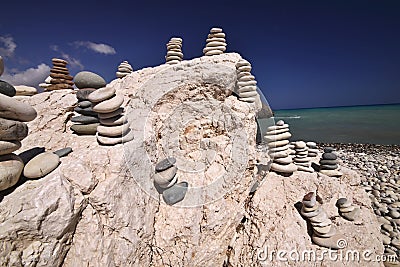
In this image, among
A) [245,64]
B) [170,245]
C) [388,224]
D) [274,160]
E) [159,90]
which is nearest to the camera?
[170,245]

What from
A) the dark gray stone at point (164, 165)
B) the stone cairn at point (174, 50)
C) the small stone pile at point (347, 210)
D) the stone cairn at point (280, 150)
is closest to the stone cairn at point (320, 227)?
the small stone pile at point (347, 210)

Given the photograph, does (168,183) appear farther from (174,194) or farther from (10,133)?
(10,133)

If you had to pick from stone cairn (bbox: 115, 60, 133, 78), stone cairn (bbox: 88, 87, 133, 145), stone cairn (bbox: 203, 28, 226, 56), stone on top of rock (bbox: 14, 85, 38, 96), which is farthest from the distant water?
stone on top of rock (bbox: 14, 85, 38, 96)

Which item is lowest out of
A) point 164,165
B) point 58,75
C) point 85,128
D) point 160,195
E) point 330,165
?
point 330,165

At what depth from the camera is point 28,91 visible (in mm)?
3422

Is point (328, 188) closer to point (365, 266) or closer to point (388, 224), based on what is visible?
point (365, 266)

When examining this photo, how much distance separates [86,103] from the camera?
2.68 metres

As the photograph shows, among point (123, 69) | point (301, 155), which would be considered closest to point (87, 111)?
point (123, 69)

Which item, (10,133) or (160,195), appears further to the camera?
(160,195)

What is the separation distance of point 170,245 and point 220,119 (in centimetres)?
232

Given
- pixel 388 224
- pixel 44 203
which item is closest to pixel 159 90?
pixel 44 203

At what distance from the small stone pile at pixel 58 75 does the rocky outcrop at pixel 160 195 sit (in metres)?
1.18

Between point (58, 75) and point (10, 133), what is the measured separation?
3.46 metres

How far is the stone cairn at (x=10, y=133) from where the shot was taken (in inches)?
61.4
